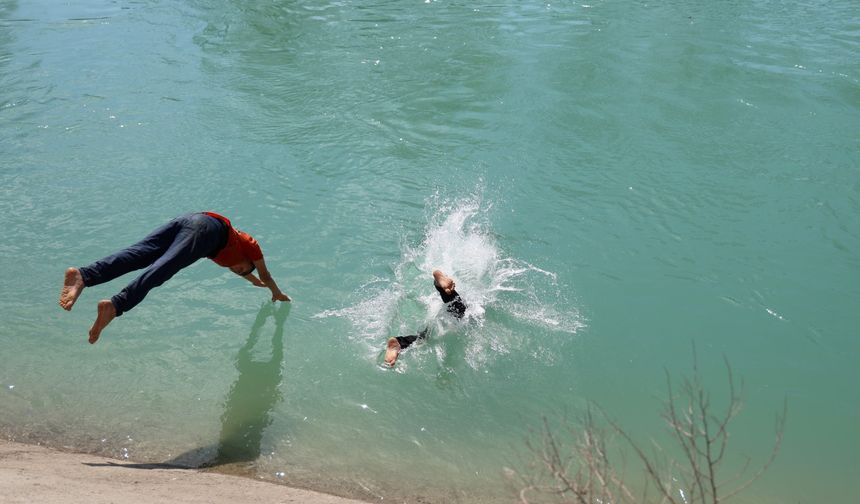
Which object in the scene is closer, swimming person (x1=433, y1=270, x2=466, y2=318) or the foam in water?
swimming person (x1=433, y1=270, x2=466, y2=318)

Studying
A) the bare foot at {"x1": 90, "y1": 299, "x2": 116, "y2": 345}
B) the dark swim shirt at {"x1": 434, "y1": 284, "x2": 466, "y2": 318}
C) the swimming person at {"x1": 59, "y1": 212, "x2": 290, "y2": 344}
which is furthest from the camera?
the dark swim shirt at {"x1": 434, "y1": 284, "x2": 466, "y2": 318}

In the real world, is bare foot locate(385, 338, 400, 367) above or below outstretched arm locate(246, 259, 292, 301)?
below

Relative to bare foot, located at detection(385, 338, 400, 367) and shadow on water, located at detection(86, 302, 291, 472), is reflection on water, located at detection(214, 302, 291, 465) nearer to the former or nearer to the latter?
shadow on water, located at detection(86, 302, 291, 472)

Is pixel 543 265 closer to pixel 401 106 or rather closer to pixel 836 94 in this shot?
pixel 401 106

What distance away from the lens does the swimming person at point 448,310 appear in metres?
7.22

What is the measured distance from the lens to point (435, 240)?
923 cm

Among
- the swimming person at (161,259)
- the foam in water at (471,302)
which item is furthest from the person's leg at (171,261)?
the foam in water at (471,302)

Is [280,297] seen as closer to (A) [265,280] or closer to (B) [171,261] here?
(A) [265,280]

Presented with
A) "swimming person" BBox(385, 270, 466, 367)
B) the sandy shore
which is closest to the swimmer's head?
"swimming person" BBox(385, 270, 466, 367)

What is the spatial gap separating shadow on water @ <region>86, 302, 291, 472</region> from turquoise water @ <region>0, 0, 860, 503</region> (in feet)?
0.10

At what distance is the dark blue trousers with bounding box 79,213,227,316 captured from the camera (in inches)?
221

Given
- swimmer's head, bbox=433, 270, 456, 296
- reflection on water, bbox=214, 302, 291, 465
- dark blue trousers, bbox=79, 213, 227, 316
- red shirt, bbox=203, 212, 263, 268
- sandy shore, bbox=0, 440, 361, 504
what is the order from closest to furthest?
1. sandy shore, bbox=0, 440, 361, 504
2. dark blue trousers, bbox=79, 213, 227, 316
3. reflection on water, bbox=214, 302, 291, 465
4. red shirt, bbox=203, 212, 263, 268
5. swimmer's head, bbox=433, 270, 456, 296

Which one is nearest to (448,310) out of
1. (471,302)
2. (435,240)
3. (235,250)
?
(471,302)

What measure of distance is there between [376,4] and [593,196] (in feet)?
37.2
